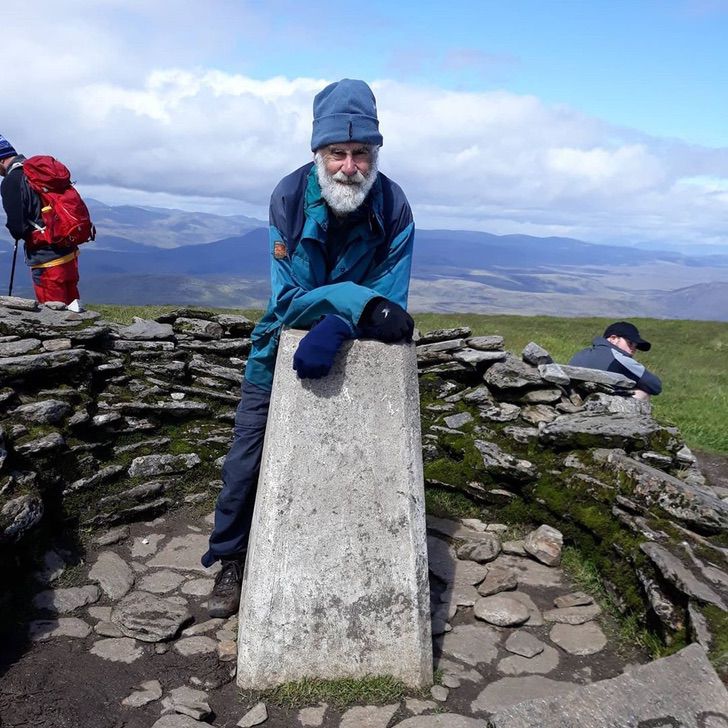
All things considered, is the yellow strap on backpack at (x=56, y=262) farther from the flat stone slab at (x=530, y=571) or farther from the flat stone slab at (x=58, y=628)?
the flat stone slab at (x=530, y=571)

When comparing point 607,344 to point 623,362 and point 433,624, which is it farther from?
point 433,624

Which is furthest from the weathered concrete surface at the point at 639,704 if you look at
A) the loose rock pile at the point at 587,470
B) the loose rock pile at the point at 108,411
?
the loose rock pile at the point at 108,411

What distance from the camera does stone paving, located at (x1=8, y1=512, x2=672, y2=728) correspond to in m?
4.82

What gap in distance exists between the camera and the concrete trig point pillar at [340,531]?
4918 mm

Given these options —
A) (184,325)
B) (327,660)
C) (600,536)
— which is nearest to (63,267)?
(184,325)

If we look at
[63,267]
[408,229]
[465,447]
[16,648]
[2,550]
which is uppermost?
[408,229]

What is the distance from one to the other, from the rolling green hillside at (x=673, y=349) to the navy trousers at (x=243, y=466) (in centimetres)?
786

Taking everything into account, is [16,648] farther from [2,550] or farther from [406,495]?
[406,495]

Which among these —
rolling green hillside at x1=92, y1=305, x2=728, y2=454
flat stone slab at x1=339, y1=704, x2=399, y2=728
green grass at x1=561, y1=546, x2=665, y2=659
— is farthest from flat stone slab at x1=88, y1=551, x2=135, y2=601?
rolling green hillside at x1=92, y1=305, x2=728, y2=454

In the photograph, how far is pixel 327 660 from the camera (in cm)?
507

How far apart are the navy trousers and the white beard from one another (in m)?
1.71

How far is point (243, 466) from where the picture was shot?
5.92m

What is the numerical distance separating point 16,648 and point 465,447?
16.6 ft

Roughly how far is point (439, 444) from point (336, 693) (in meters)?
4.09
